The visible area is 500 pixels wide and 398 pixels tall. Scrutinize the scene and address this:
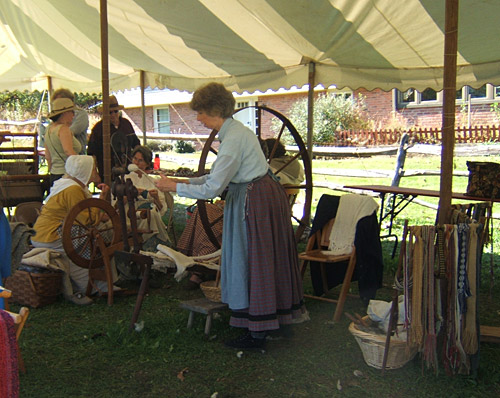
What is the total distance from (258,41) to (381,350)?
364 cm

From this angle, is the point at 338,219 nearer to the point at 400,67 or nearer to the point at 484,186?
the point at 484,186

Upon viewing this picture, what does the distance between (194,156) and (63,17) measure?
11110 mm

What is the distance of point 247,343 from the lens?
11.1 ft

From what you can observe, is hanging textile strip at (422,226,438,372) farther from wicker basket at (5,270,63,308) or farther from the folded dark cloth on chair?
wicker basket at (5,270,63,308)

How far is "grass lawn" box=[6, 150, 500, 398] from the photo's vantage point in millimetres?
2865

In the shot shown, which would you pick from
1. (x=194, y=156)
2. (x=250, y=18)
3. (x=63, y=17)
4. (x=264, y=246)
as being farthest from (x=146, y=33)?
(x=194, y=156)

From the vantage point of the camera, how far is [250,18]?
4.99 m

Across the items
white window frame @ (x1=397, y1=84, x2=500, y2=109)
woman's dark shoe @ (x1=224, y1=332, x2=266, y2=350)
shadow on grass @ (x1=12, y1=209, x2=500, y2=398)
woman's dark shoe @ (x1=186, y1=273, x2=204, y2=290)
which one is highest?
white window frame @ (x1=397, y1=84, x2=500, y2=109)

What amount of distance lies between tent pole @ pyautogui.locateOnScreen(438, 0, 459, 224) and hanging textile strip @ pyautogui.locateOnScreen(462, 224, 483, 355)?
171 mm

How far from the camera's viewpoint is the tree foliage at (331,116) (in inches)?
653

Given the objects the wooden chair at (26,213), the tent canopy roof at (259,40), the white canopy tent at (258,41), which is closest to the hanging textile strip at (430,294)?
Answer: the white canopy tent at (258,41)

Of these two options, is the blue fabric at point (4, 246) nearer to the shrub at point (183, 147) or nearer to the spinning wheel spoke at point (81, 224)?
the spinning wheel spoke at point (81, 224)

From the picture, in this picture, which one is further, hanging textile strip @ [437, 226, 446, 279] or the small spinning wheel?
the small spinning wheel

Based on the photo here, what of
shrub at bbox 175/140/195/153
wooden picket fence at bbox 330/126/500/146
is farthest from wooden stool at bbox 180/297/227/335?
shrub at bbox 175/140/195/153
